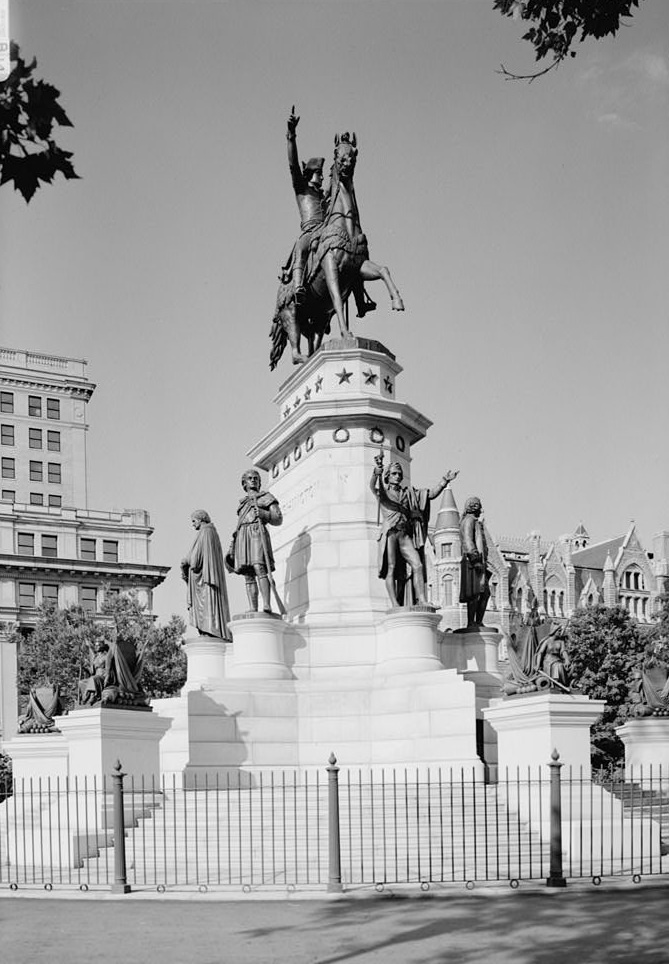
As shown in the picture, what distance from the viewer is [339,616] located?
25.3 m

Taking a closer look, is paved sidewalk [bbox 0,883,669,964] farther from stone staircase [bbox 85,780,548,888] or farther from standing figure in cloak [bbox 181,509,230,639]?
standing figure in cloak [bbox 181,509,230,639]

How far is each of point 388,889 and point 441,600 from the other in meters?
84.9

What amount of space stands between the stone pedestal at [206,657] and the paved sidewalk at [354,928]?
378 inches

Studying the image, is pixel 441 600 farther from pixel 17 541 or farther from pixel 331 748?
pixel 331 748

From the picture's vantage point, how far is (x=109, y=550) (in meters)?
86.6

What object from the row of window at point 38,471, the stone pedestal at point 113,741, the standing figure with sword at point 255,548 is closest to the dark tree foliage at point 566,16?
the stone pedestal at point 113,741

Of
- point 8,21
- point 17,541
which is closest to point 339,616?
point 8,21

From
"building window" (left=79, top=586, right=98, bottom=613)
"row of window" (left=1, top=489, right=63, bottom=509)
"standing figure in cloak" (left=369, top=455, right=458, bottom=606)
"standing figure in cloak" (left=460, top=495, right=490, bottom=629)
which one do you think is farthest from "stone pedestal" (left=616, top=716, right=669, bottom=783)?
"row of window" (left=1, top=489, right=63, bottom=509)

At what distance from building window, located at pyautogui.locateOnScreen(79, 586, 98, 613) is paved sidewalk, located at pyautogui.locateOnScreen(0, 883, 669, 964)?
69.1 meters

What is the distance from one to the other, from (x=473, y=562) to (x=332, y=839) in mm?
11212

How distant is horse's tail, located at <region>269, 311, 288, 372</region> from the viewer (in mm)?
29703

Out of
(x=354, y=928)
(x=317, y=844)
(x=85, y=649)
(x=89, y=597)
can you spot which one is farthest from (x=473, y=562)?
(x=89, y=597)

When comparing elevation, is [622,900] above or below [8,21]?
below

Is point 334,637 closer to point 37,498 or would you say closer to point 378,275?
point 378,275
